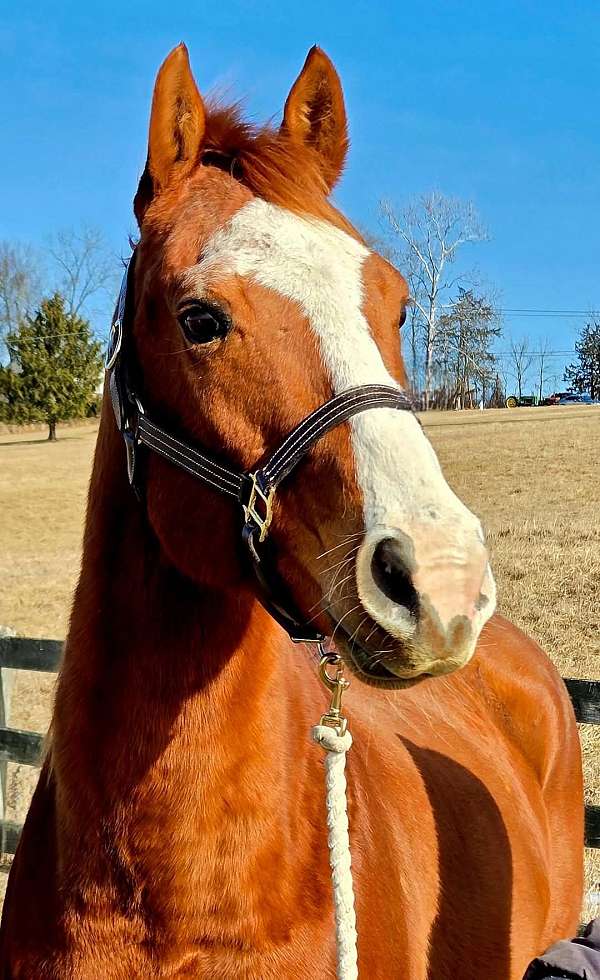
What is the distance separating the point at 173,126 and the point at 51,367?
4537 centimetres

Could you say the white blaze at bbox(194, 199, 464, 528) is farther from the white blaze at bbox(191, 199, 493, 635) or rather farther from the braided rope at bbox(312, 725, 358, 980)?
the braided rope at bbox(312, 725, 358, 980)

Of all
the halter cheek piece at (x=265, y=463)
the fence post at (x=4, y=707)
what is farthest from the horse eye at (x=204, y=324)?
the fence post at (x=4, y=707)

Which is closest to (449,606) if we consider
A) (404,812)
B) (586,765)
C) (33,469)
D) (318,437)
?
(318,437)

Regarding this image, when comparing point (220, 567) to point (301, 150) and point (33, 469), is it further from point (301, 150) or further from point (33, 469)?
point (33, 469)

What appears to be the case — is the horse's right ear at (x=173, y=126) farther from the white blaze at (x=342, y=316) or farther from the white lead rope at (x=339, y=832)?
the white lead rope at (x=339, y=832)

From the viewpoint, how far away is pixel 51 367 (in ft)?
148

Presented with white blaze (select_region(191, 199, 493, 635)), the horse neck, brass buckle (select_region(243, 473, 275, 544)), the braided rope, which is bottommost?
the braided rope

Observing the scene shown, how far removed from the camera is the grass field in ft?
28.0

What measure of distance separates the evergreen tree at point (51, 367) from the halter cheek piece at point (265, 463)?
44464 millimetres

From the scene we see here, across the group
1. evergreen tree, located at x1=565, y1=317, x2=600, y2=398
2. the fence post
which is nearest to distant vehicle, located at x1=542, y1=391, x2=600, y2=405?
evergreen tree, located at x1=565, y1=317, x2=600, y2=398

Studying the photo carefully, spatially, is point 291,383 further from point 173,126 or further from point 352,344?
point 173,126

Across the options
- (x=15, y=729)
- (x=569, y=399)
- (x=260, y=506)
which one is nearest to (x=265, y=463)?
(x=260, y=506)

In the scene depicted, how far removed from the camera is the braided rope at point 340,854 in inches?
67.9

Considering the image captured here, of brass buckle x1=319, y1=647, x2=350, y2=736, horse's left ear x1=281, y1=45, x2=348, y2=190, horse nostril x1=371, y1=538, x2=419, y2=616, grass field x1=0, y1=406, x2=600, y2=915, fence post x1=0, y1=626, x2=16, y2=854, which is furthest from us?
grass field x1=0, y1=406, x2=600, y2=915
